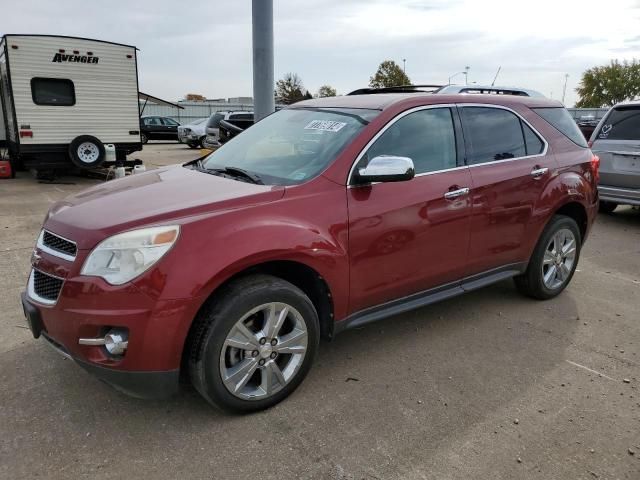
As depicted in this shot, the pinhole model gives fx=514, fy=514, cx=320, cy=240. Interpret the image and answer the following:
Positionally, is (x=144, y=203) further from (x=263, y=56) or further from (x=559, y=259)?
(x=263, y=56)

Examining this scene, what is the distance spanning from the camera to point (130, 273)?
2.43 m

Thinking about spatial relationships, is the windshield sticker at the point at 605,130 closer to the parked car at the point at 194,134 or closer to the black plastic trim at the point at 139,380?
the black plastic trim at the point at 139,380

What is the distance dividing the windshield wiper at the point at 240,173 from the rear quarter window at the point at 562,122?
2.59 m

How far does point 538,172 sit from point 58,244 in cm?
350

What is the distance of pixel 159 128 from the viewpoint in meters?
26.8

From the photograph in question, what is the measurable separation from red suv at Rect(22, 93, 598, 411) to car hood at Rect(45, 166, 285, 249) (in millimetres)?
11

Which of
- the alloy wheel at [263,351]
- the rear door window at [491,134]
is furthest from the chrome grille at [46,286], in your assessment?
the rear door window at [491,134]

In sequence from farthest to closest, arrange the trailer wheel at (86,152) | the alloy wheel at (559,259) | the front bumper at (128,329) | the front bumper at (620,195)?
the trailer wheel at (86,152) < the front bumper at (620,195) < the alloy wheel at (559,259) < the front bumper at (128,329)

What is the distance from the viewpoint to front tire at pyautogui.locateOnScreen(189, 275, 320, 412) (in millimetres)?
2604

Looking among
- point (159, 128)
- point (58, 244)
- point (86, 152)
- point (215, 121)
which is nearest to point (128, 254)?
point (58, 244)

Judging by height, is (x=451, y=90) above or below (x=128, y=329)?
above

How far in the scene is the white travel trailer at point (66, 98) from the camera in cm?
1084

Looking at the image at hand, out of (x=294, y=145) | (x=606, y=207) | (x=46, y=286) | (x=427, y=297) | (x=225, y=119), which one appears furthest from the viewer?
Result: (x=225, y=119)

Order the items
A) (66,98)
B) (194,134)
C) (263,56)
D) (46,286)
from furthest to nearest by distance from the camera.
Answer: (194,134)
(66,98)
(263,56)
(46,286)
